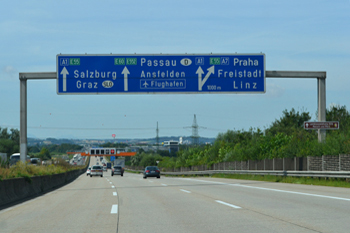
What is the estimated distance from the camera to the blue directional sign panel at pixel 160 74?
86.7 feet

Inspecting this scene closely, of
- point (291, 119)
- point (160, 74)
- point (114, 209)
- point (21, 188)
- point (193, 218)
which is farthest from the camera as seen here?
point (291, 119)

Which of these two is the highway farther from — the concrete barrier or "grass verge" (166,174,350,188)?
"grass verge" (166,174,350,188)

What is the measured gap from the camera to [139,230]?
878cm

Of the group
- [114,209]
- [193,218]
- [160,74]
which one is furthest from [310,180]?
[193,218]

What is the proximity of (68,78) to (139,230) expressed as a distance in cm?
1907

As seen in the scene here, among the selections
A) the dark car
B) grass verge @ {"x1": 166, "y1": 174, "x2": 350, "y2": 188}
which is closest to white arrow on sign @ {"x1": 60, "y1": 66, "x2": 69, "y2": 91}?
grass verge @ {"x1": 166, "y1": 174, "x2": 350, "y2": 188}

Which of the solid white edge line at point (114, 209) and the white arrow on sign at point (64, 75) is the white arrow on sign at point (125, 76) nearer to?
the white arrow on sign at point (64, 75)

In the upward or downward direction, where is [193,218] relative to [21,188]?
upward

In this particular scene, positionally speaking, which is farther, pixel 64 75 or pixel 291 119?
pixel 291 119

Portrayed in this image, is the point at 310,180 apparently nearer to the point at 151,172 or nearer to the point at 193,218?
the point at 193,218

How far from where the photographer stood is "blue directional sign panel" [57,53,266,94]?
26422 mm

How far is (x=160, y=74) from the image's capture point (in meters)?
26.7

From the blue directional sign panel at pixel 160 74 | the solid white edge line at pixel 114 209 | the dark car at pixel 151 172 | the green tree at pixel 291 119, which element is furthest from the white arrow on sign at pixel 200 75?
the green tree at pixel 291 119

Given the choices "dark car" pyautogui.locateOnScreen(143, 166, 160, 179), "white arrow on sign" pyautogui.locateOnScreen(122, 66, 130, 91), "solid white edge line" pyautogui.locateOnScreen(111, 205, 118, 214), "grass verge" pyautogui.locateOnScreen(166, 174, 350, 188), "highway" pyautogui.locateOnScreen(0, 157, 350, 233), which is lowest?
"dark car" pyautogui.locateOnScreen(143, 166, 160, 179)
